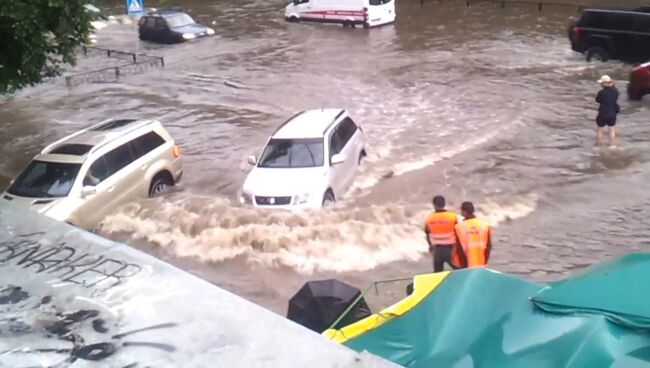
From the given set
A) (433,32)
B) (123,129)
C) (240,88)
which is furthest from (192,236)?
(433,32)

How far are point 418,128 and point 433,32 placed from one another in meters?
13.3

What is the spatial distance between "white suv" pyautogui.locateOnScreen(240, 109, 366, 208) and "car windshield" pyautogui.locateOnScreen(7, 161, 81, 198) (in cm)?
308

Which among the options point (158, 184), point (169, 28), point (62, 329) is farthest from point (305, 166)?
point (169, 28)

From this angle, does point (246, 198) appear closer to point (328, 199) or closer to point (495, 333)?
point (328, 199)

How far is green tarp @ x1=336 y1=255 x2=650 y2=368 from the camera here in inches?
217

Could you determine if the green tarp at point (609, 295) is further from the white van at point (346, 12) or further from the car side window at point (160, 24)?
the car side window at point (160, 24)

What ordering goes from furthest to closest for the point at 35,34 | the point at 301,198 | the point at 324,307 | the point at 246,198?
the point at 246,198
the point at 35,34
the point at 301,198
the point at 324,307

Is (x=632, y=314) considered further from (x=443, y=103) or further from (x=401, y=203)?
(x=443, y=103)

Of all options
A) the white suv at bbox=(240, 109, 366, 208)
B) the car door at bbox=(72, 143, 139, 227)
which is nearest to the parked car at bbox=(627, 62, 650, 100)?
the white suv at bbox=(240, 109, 366, 208)

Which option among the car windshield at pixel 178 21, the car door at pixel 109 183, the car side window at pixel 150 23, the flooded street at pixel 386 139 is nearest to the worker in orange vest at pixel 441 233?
the flooded street at pixel 386 139

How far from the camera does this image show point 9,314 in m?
6.41

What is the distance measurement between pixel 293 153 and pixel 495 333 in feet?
31.2

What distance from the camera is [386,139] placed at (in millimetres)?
19281

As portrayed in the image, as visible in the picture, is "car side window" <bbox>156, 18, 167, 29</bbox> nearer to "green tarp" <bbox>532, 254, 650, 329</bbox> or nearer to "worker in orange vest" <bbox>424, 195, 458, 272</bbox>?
"worker in orange vest" <bbox>424, 195, 458, 272</bbox>
